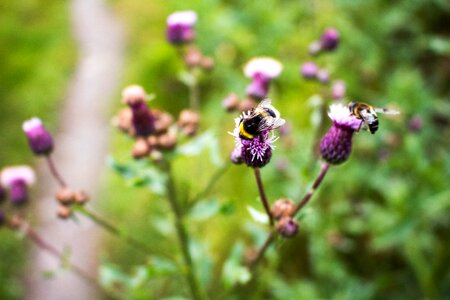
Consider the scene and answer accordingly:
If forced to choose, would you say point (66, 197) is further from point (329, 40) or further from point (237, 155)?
point (329, 40)

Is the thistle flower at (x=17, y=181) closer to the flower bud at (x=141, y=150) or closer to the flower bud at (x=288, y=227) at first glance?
the flower bud at (x=141, y=150)

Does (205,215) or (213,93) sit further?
(213,93)

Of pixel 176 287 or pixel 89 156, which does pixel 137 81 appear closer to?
pixel 89 156

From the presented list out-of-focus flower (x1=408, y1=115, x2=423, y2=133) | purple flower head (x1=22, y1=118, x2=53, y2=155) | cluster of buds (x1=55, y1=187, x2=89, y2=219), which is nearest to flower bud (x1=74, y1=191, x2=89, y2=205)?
cluster of buds (x1=55, y1=187, x2=89, y2=219)

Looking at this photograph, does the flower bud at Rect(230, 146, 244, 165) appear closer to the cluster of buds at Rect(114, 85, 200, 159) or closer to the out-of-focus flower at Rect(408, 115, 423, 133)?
the cluster of buds at Rect(114, 85, 200, 159)

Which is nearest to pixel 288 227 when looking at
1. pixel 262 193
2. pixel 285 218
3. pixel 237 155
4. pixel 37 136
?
pixel 285 218

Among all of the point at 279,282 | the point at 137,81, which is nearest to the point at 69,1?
the point at 137,81
